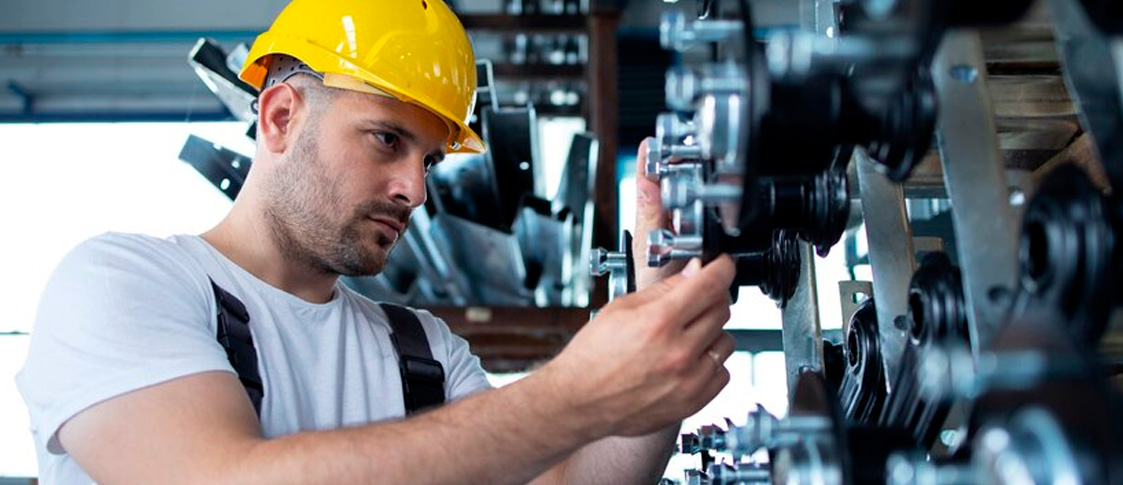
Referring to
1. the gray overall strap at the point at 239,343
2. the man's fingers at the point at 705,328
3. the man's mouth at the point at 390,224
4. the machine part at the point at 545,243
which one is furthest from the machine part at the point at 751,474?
the machine part at the point at 545,243

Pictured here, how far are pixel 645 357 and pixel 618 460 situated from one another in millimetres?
581

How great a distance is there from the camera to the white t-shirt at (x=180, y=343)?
3.74 feet

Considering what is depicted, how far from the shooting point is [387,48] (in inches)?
63.8

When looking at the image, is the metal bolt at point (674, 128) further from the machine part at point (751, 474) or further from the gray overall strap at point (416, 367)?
the gray overall strap at point (416, 367)

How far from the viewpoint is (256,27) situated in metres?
5.84

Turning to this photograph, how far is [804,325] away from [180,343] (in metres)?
0.70

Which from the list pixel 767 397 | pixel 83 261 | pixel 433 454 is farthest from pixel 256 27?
pixel 433 454

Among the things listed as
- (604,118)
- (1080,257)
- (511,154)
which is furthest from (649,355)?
(604,118)

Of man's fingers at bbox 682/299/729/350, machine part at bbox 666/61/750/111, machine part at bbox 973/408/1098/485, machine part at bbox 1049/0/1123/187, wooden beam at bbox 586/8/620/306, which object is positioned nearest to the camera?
machine part at bbox 973/408/1098/485

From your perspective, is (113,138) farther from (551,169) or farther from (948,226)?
(948,226)

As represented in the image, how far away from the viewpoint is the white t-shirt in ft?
3.74

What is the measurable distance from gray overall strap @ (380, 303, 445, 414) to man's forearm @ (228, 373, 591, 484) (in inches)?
21.9

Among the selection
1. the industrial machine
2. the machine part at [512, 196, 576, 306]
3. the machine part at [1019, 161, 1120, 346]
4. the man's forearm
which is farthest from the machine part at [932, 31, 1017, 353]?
the machine part at [512, 196, 576, 306]

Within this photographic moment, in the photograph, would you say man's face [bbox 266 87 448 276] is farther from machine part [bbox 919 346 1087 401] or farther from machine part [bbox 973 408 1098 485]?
machine part [bbox 973 408 1098 485]
